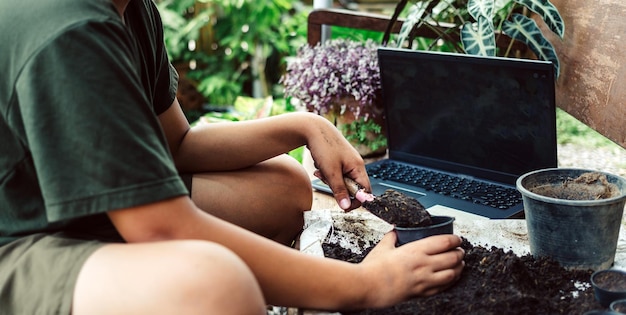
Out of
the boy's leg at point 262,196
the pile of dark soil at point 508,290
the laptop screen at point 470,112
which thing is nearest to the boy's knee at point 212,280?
the pile of dark soil at point 508,290

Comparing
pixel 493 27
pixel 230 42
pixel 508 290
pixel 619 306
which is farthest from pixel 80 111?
pixel 230 42

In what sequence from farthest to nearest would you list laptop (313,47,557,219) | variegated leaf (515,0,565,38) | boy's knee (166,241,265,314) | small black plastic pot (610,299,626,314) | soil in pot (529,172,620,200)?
variegated leaf (515,0,565,38), laptop (313,47,557,219), soil in pot (529,172,620,200), small black plastic pot (610,299,626,314), boy's knee (166,241,265,314)

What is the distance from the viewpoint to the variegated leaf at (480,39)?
2.22 m

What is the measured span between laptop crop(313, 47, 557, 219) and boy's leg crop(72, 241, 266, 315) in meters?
0.99

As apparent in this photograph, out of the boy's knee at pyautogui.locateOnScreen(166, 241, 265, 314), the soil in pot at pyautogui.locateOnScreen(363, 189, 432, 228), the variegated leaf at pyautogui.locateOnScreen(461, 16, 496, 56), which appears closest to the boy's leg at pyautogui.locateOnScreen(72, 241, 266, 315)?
the boy's knee at pyautogui.locateOnScreen(166, 241, 265, 314)

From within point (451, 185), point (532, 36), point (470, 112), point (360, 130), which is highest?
point (532, 36)

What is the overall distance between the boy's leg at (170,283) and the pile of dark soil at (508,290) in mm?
344

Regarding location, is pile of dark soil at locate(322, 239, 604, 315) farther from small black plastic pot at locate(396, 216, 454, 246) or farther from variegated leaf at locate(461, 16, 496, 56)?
variegated leaf at locate(461, 16, 496, 56)

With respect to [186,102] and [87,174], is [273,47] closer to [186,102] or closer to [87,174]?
[186,102]

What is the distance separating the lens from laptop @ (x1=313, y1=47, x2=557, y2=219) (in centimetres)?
200

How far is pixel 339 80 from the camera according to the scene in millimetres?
2537

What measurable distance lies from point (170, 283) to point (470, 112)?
138cm

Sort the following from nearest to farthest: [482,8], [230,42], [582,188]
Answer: [582,188], [482,8], [230,42]

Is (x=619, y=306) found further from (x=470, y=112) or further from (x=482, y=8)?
(x=482, y=8)
